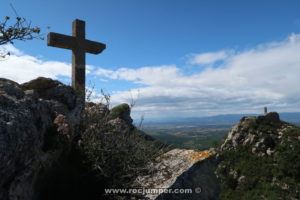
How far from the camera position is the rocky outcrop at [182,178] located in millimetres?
4508

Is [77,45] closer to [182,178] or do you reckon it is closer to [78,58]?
[78,58]

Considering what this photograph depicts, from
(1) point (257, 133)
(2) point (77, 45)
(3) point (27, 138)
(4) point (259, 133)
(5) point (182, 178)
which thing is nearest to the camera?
(3) point (27, 138)

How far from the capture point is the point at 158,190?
4426mm

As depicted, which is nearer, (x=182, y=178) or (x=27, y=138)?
(x=27, y=138)

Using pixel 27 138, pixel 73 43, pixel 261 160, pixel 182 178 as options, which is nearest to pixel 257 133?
pixel 261 160

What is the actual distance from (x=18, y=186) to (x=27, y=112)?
1017mm

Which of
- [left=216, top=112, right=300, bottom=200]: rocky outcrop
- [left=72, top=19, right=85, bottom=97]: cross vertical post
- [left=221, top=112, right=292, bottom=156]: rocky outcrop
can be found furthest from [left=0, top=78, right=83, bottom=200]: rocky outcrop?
[left=221, top=112, right=292, bottom=156]: rocky outcrop

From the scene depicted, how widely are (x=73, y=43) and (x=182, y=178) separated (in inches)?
245

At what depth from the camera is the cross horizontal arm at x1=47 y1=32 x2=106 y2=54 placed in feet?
26.2

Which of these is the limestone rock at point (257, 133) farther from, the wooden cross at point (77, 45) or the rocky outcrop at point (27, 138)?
the rocky outcrop at point (27, 138)

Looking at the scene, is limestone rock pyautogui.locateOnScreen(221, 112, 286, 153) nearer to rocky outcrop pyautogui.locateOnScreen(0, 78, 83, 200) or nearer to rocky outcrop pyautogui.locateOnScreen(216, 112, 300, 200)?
rocky outcrop pyautogui.locateOnScreen(216, 112, 300, 200)

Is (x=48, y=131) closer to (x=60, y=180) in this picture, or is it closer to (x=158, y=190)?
(x=60, y=180)

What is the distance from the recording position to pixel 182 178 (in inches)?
189

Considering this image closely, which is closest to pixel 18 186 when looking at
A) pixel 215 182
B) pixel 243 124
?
pixel 215 182
